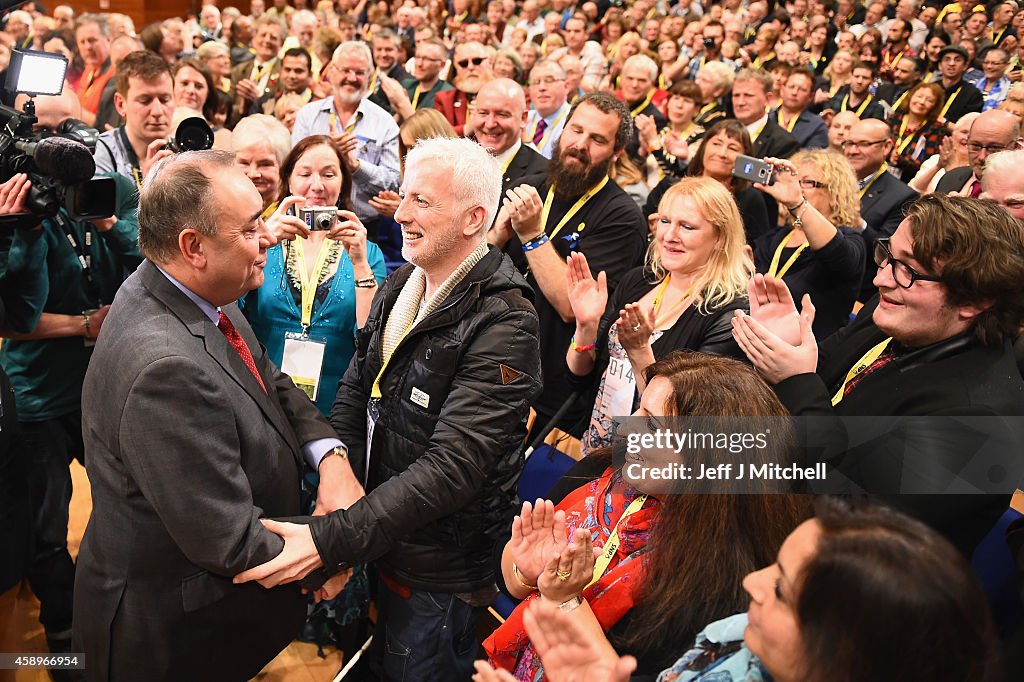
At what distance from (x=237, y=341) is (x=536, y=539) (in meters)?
0.82

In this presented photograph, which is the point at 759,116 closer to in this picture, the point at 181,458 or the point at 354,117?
the point at 354,117

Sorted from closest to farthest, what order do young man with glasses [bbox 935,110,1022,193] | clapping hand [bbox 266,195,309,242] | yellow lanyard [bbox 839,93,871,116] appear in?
clapping hand [bbox 266,195,309,242]
young man with glasses [bbox 935,110,1022,193]
yellow lanyard [bbox 839,93,871,116]

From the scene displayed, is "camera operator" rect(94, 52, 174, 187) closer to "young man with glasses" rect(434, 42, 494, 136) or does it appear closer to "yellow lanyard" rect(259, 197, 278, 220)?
"yellow lanyard" rect(259, 197, 278, 220)

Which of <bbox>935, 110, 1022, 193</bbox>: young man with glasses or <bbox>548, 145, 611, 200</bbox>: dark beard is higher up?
<bbox>935, 110, 1022, 193</bbox>: young man with glasses

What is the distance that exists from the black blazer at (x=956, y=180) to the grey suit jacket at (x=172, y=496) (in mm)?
3560

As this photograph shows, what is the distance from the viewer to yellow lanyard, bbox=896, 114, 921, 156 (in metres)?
6.44

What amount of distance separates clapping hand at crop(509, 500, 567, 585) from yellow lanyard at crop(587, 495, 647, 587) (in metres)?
0.08

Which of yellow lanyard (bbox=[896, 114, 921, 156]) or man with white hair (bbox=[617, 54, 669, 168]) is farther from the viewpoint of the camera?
yellow lanyard (bbox=[896, 114, 921, 156])

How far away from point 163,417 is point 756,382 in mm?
1132

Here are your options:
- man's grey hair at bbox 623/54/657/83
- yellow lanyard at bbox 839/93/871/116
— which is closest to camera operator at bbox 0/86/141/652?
man's grey hair at bbox 623/54/657/83

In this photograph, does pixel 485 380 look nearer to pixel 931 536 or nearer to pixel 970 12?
pixel 931 536

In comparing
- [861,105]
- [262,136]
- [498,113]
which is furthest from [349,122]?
[861,105]

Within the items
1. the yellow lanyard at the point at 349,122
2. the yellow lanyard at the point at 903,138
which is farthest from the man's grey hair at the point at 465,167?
the yellow lanyard at the point at 903,138

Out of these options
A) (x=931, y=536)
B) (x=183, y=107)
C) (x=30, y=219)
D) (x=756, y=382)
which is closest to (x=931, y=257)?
(x=756, y=382)
